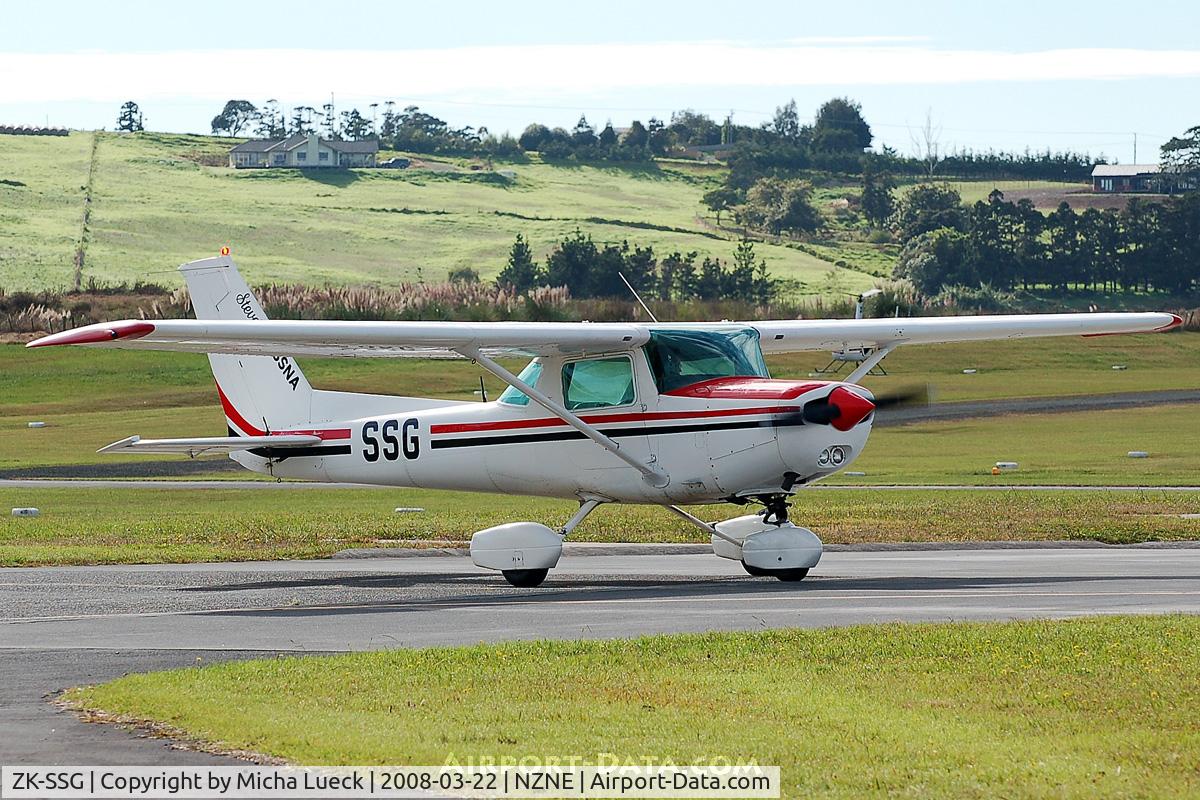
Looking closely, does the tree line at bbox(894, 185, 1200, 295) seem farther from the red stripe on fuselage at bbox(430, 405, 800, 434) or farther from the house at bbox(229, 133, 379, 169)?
the red stripe on fuselage at bbox(430, 405, 800, 434)

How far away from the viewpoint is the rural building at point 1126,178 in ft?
560

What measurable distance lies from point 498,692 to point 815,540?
303 inches

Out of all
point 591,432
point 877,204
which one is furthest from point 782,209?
point 591,432

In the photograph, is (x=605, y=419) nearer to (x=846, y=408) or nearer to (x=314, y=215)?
(x=846, y=408)

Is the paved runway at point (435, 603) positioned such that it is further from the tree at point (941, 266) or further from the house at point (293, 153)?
the house at point (293, 153)

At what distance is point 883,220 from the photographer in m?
156

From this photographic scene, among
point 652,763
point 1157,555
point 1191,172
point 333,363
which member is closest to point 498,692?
point 652,763

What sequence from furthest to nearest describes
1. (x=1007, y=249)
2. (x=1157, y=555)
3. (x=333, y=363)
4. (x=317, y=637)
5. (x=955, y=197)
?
1. (x=955, y=197)
2. (x=1007, y=249)
3. (x=333, y=363)
4. (x=1157, y=555)
5. (x=317, y=637)

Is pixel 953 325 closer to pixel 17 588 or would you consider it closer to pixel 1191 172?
pixel 17 588

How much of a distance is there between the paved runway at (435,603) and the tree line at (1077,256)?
103 meters

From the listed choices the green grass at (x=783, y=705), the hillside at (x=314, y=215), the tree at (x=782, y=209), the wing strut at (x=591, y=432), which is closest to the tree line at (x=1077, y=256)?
the hillside at (x=314, y=215)

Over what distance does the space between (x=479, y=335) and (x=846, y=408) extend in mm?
3802

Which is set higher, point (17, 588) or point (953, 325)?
point (953, 325)

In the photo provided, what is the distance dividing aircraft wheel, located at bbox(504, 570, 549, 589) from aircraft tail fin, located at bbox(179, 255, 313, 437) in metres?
3.98
